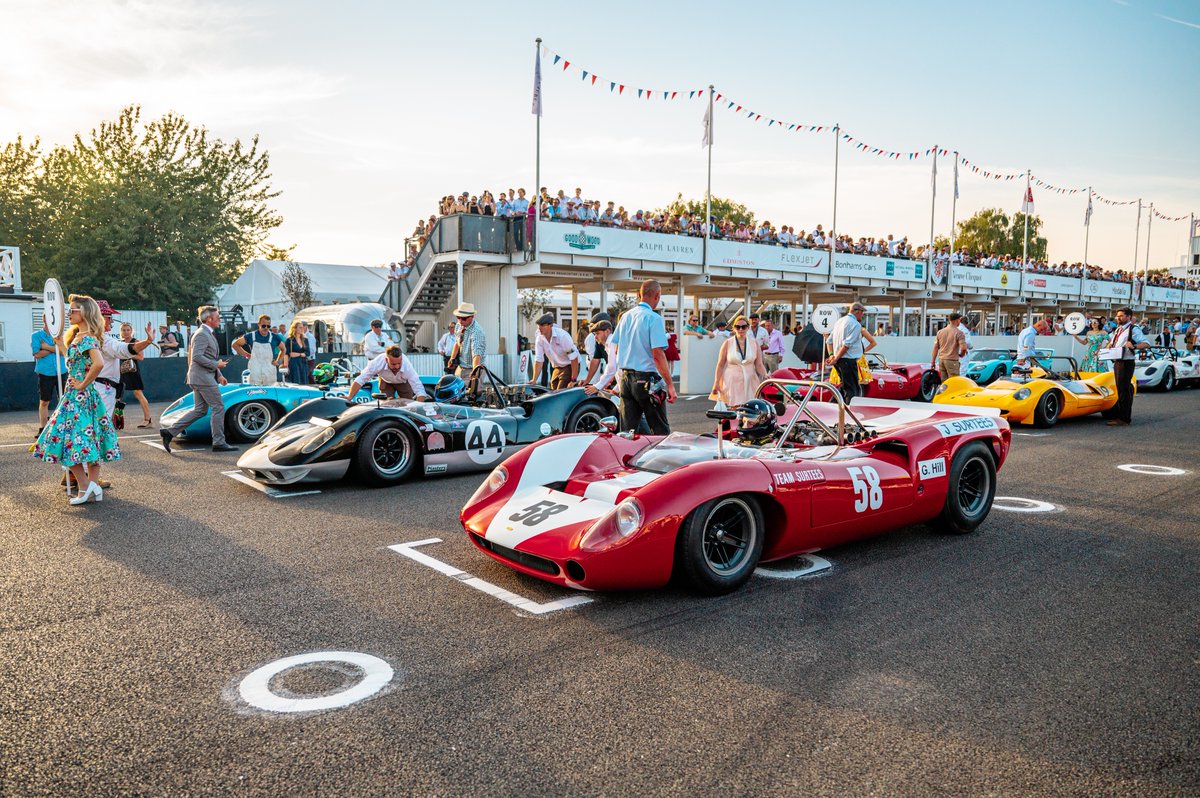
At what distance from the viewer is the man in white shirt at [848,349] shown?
32.3 feet

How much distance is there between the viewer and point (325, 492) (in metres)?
6.90

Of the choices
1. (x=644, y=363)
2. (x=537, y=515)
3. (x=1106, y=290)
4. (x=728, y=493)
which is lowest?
(x=537, y=515)

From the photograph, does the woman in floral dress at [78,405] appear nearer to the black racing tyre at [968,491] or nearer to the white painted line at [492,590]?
the white painted line at [492,590]

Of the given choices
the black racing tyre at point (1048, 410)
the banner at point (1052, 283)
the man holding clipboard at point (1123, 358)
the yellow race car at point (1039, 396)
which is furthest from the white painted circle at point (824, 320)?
the banner at point (1052, 283)

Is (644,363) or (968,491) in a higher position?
(644,363)

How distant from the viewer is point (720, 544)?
14.1 feet

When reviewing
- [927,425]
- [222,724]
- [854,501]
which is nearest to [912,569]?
[854,501]

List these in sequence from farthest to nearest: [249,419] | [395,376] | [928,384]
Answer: [928,384] < [249,419] < [395,376]

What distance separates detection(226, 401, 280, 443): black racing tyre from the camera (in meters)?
9.96

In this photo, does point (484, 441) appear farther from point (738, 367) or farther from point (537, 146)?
point (537, 146)

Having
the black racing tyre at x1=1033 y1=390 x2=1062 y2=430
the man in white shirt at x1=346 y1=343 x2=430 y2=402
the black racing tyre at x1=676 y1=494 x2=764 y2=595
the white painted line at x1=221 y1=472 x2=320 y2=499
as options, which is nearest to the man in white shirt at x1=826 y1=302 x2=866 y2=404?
the black racing tyre at x1=1033 y1=390 x2=1062 y2=430

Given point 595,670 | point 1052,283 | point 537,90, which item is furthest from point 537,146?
point 1052,283

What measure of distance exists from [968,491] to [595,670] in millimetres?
3623

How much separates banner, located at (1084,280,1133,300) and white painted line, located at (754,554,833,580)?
4596 cm
